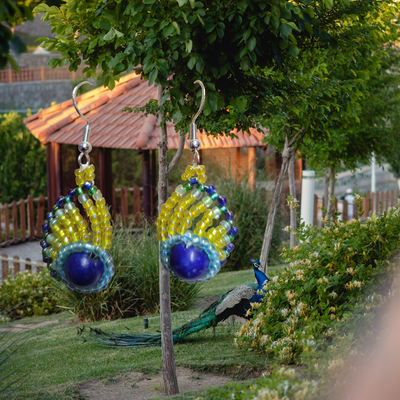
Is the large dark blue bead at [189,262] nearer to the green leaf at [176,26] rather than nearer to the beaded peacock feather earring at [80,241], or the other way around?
the beaded peacock feather earring at [80,241]

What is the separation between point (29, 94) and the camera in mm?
25984

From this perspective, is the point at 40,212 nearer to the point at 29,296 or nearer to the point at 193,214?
the point at 29,296

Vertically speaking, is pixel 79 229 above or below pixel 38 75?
below

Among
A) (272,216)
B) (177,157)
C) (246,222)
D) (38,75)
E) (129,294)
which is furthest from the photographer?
(38,75)

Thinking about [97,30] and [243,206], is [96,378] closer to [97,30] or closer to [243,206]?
[97,30]

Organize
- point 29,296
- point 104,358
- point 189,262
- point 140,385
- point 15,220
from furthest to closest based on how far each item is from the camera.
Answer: point 15,220 < point 29,296 < point 104,358 < point 140,385 < point 189,262

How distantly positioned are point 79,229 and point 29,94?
2478cm

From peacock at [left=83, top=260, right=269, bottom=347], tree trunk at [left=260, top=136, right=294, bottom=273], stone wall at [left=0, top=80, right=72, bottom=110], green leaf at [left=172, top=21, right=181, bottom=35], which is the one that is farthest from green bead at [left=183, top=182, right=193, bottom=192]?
stone wall at [left=0, top=80, right=72, bottom=110]

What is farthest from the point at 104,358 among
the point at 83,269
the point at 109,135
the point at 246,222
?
the point at 109,135

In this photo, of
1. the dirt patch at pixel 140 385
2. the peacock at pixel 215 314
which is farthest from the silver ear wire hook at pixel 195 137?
the peacock at pixel 215 314

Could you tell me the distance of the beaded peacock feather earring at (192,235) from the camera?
2.78 meters

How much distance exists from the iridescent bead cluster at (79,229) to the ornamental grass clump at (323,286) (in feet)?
4.45

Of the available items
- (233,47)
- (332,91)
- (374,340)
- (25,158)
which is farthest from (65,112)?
(374,340)

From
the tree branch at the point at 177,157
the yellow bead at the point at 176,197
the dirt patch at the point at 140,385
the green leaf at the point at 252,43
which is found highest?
the green leaf at the point at 252,43
